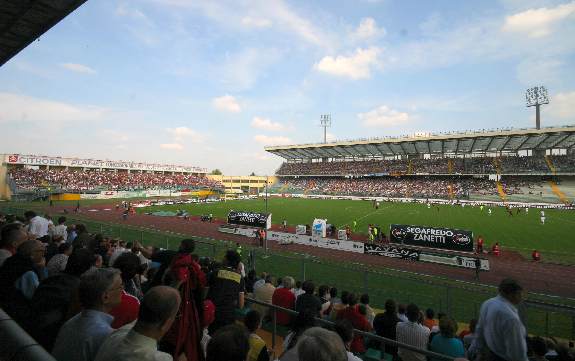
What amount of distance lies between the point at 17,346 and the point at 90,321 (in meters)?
0.75

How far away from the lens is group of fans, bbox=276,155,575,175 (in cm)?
6281

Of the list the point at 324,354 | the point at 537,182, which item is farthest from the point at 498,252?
the point at 537,182

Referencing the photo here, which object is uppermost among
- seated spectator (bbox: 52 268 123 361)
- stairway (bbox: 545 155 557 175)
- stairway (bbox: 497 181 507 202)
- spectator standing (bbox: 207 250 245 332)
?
stairway (bbox: 545 155 557 175)

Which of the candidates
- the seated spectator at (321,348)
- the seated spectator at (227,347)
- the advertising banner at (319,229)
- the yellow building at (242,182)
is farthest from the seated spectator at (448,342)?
the yellow building at (242,182)

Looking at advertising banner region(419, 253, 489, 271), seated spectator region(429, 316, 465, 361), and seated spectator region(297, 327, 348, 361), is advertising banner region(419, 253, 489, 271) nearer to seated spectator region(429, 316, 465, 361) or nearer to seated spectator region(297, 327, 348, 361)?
seated spectator region(429, 316, 465, 361)

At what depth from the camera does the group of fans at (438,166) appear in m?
62.8

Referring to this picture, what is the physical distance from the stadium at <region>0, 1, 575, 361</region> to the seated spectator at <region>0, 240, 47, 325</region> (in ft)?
0.06

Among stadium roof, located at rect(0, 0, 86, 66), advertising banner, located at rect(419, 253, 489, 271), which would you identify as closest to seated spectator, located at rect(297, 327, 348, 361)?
stadium roof, located at rect(0, 0, 86, 66)

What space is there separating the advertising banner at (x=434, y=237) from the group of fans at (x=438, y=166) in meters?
55.2

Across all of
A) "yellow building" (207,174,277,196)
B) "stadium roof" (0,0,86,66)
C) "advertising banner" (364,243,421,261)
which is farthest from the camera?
"yellow building" (207,174,277,196)

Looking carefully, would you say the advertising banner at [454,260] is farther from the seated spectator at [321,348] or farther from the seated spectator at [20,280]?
the seated spectator at [20,280]

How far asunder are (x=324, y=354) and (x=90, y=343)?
6.29ft

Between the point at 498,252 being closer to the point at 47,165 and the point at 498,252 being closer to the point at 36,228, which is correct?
the point at 36,228

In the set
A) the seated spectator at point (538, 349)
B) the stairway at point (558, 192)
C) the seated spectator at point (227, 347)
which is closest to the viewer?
the seated spectator at point (227, 347)
